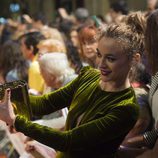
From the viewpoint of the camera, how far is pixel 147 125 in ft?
8.32

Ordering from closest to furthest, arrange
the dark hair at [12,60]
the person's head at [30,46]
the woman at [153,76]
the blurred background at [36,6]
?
the woman at [153,76] → the dark hair at [12,60] → the person's head at [30,46] → the blurred background at [36,6]

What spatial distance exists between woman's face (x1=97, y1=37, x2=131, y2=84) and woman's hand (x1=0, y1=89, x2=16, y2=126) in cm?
45

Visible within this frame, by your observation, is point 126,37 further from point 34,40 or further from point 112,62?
point 34,40

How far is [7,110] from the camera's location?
85.4 inches

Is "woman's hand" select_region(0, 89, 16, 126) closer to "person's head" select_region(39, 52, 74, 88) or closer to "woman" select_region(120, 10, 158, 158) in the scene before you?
"woman" select_region(120, 10, 158, 158)

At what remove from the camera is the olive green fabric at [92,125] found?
2098 mm

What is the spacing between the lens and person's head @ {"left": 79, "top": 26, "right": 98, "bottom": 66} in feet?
14.5

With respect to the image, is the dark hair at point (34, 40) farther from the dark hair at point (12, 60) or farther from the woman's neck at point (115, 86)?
the woman's neck at point (115, 86)

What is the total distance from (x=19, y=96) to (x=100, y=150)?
1.52 ft

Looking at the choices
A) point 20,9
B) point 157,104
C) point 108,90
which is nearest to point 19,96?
point 108,90

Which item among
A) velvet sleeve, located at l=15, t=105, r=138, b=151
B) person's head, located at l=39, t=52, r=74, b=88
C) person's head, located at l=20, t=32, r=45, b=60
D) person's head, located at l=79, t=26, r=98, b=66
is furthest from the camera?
person's head, located at l=20, t=32, r=45, b=60

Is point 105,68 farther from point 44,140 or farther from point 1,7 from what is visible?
Answer: point 1,7

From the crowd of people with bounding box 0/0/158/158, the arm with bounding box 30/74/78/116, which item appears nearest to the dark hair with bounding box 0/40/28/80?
the crowd of people with bounding box 0/0/158/158

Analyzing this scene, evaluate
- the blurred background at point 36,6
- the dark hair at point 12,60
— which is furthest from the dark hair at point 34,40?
the blurred background at point 36,6
